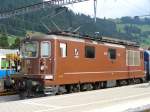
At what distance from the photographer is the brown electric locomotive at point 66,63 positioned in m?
21.3

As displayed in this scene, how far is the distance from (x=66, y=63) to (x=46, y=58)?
136 centimetres

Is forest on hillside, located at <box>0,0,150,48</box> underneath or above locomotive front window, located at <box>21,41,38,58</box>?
above

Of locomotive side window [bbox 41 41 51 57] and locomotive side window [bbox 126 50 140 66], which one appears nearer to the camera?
locomotive side window [bbox 41 41 51 57]

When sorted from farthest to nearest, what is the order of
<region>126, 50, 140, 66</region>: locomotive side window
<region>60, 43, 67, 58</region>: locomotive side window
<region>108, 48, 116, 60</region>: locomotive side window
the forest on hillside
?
the forest on hillside < <region>126, 50, 140, 66</region>: locomotive side window < <region>108, 48, 116, 60</region>: locomotive side window < <region>60, 43, 67, 58</region>: locomotive side window

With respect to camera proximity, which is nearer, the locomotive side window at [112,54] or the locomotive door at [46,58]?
the locomotive door at [46,58]

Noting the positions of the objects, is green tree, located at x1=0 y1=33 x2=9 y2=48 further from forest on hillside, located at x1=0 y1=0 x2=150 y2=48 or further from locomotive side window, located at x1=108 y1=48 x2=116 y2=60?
locomotive side window, located at x1=108 y1=48 x2=116 y2=60

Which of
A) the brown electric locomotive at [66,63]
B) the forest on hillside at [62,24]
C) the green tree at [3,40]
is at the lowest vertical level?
the brown electric locomotive at [66,63]

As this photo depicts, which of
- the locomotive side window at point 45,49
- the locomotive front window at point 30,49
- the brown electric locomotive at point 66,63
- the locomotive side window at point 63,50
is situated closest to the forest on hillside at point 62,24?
the brown electric locomotive at point 66,63

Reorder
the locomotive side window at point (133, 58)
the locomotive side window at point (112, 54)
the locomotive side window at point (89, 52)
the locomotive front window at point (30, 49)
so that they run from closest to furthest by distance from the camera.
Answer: the locomotive front window at point (30, 49) < the locomotive side window at point (89, 52) < the locomotive side window at point (112, 54) < the locomotive side window at point (133, 58)

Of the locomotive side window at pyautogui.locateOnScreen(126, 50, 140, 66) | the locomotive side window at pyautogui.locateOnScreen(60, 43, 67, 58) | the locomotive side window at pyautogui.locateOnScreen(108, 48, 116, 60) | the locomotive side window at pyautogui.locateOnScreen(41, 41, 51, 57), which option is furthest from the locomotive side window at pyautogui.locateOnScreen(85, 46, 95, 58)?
the locomotive side window at pyautogui.locateOnScreen(126, 50, 140, 66)

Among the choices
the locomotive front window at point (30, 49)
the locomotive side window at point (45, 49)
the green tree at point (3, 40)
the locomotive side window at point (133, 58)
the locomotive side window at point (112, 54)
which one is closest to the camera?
the locomotive side window at point (45, 49)

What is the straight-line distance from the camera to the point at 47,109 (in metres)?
14.6

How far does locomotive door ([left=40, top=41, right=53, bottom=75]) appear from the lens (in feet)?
70.1

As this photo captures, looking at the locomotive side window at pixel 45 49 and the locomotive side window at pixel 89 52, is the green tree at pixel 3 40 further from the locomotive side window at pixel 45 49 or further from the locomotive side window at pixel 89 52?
the locomotive side window at pixel 45 49
